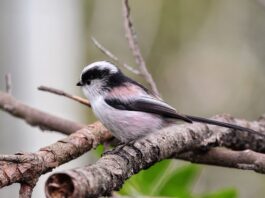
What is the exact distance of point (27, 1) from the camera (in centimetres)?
532

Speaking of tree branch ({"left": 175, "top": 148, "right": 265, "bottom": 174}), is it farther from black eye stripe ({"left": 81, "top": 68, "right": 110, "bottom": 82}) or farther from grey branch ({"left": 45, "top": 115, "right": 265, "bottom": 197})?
black eye stripe ({"left": 81, "top": 68, "right": 110, "bottom": 82})

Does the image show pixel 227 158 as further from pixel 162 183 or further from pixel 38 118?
pixel 38 118

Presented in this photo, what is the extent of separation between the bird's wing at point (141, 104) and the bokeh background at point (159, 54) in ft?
8.91

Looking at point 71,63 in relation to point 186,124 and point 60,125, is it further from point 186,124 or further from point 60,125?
point 186,124

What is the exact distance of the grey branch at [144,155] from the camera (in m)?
1.17

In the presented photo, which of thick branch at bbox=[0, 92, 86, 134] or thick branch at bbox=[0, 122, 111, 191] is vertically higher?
thick branch at bbox=[0, 122, 111, 191]

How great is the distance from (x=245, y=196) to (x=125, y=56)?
2132 mm

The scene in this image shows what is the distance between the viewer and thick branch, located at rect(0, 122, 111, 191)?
139cm

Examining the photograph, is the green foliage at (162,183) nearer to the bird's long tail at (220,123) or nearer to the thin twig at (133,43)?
the bird's long tail at (220,123)

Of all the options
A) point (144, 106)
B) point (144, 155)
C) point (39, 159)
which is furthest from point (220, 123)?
point (39, 159)

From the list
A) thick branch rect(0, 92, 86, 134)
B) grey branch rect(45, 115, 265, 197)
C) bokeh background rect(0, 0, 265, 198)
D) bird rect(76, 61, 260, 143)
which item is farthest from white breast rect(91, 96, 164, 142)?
bokeh background rect(0, 0, 265, 198)

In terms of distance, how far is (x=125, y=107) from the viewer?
7.07 ft

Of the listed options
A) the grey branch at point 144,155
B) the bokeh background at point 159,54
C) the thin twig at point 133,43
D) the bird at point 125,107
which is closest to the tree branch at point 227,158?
the grey branch at point 144,155

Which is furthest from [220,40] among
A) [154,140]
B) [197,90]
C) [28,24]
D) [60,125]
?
[154,140]
